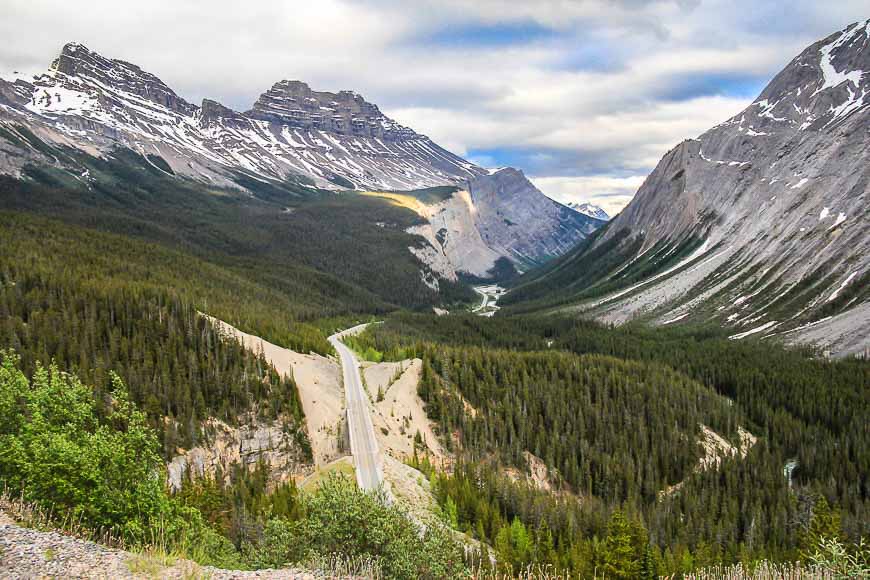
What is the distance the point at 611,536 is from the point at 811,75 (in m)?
220

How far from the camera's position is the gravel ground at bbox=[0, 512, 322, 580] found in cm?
1424

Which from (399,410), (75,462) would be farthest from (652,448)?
(75,462)

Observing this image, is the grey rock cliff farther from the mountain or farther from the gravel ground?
the gravel ground

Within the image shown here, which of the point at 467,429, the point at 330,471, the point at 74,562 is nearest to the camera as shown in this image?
the point at 74,562

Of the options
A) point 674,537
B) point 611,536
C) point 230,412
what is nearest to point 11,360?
point 230,412

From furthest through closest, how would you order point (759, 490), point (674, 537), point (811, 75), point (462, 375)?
point (811, 75) < point (462, 375) < point (759, 490) < point (674, 537)

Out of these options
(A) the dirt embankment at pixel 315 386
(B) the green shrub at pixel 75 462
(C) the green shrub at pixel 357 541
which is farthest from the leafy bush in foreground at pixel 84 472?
(A) the dirt embankment at pixel 315 386

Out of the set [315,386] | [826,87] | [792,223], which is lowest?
[315,386]

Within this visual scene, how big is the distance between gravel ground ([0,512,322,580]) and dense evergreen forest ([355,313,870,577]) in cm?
2839

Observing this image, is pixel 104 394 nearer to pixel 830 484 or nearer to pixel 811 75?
pixel 830 484

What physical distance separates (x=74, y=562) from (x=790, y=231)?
17292 cm

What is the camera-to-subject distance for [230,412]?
58.9m

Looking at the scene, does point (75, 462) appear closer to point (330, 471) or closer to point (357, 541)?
point (357, 541)

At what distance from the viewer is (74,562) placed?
14.7 metres
